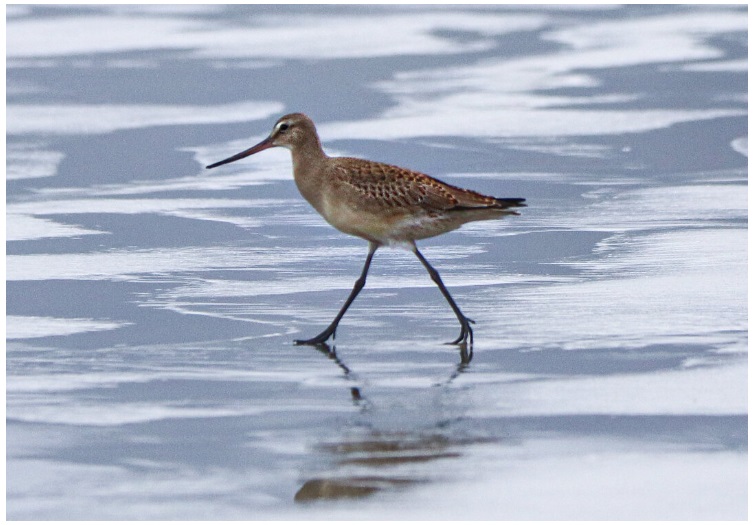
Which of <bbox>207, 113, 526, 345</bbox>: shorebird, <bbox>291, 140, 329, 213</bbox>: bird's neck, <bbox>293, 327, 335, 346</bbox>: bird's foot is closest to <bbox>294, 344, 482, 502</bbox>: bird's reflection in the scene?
<bbox>293, 327, 335, 346</bbox>: bird's foot

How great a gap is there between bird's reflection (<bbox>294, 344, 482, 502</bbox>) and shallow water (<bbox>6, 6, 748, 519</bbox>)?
0.6 inches

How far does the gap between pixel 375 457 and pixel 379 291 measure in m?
3.27

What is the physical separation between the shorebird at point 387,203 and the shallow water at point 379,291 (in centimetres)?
47

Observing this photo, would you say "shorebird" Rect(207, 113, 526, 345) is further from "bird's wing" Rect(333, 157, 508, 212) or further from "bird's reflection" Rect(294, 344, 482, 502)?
"bird's reflection" Rect(294, 344, 482, 502)

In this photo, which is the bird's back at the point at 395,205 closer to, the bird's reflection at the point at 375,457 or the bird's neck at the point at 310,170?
the bird's neck at the point at 310,170

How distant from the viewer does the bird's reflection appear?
20.0 ft

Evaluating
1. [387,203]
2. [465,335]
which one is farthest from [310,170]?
[465,335]

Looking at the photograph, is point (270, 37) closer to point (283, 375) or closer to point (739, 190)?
point (739, 190)

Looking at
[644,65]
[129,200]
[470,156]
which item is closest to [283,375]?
[129,200]

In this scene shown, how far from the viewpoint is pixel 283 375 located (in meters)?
7.74

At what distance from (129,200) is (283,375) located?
17.7 feet

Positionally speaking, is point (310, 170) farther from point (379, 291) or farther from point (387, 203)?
point (379, 291)

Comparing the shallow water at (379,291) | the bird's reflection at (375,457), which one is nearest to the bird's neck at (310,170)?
the shallow water at (379,291)

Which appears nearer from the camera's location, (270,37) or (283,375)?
(283,375)
